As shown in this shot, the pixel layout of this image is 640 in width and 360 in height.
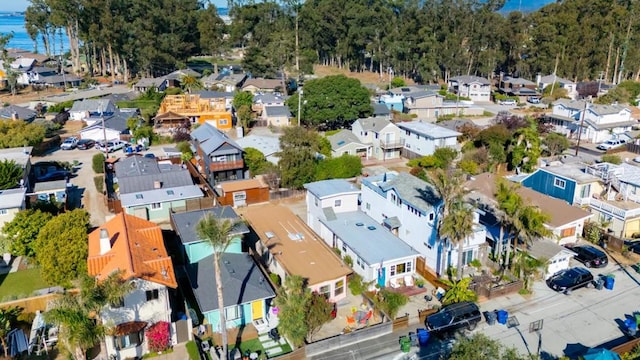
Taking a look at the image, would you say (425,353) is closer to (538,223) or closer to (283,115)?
(538,223)

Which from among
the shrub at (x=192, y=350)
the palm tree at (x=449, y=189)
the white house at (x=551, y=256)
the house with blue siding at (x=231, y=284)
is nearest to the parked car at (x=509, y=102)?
the white house at (x=551, y=256)

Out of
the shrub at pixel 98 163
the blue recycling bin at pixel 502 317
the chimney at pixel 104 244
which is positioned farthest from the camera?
the shrub at pixel 98 163

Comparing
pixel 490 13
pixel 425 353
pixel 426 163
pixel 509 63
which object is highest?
pixel 490 13

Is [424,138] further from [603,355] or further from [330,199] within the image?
Answer: [603,355]

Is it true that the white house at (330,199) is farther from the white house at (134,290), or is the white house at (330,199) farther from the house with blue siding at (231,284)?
the white house at (134,290)

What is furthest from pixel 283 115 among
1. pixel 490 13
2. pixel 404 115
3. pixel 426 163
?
pixel 490 13

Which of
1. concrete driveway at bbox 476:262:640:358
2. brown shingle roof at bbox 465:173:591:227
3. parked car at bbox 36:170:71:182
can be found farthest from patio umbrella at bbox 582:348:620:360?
parked car at bbox 36:170:71:182
